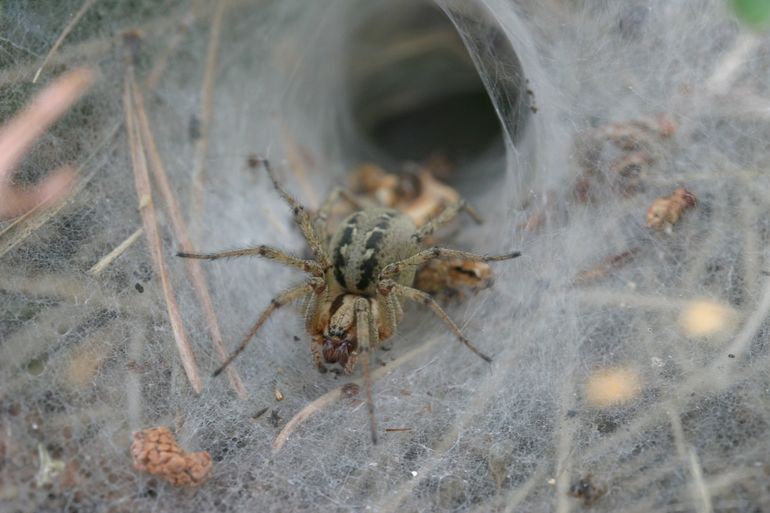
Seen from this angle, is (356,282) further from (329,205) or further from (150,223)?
(150,223)

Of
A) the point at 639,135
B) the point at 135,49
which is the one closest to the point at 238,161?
the point at 135,49

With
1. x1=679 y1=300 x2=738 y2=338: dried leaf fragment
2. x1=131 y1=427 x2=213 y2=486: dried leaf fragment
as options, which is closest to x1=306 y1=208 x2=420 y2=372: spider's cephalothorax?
x1=131 y1=427 x2=213 y2=486: dried leaf fragment

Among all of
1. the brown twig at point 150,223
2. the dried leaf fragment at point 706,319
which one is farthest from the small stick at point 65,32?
the dried leaf fragment at point 706,319

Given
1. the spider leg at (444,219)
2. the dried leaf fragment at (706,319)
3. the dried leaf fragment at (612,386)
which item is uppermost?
the spider leg at (444,219)

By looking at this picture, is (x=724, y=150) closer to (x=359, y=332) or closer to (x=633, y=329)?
(x=633, y=329)

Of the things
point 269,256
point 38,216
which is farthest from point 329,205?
point 38,216

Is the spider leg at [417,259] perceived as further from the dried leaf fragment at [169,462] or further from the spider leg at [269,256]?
the dried leaf fragment at [169,462]
